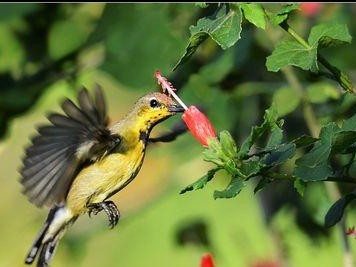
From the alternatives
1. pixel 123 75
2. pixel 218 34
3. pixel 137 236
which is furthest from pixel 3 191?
pixel 218 34

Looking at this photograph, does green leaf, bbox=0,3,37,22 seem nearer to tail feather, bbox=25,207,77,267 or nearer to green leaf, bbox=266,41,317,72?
tail feather, bbox=25,207,77,267

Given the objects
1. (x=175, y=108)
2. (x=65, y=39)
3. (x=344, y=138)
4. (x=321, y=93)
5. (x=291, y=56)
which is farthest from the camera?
(x=65, y=39)

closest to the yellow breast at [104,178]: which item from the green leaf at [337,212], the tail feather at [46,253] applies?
the tail feather at [46,253]

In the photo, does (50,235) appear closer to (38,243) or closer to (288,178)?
(38,243)

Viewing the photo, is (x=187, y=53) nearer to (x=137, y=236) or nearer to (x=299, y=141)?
(x=299, y=141)

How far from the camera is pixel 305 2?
3.16m

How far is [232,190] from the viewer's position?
163cm

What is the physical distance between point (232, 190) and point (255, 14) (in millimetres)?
312

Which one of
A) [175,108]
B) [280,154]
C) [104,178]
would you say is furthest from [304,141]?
[104,178]

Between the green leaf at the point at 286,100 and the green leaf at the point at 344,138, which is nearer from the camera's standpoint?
the green leaf at the point at 344,138

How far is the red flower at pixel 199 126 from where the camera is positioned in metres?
1.76

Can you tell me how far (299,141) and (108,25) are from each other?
65.5 inches

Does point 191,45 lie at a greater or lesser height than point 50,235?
greater

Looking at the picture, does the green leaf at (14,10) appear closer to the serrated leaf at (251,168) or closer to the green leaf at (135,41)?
the green leaf at (135,41)
